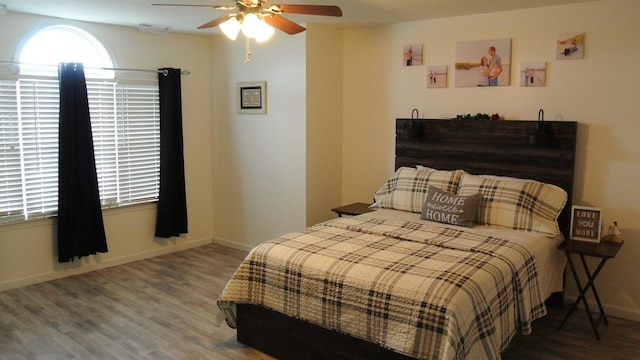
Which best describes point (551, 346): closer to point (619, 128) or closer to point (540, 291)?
point (540, 291)

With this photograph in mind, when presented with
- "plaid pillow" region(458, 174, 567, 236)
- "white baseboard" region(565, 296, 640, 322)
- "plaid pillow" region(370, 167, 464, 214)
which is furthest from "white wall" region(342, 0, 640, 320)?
"plaid pillow" region(370, 167, 464, 214)

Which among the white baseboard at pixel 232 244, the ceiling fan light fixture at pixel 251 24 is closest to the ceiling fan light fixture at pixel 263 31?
the ceiling fan light fixture at pixel 251 24

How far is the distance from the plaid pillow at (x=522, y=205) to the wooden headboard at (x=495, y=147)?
0.20 metres

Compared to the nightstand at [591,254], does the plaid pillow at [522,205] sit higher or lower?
higher

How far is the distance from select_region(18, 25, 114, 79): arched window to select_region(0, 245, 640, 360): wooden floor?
1.85m

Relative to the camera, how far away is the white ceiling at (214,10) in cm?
365

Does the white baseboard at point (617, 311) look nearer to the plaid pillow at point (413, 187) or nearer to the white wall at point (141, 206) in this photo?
the plaid pillow at point (413, 187)

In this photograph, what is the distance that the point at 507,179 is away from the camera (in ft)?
12.5

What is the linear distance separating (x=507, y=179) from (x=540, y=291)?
977 millimetres

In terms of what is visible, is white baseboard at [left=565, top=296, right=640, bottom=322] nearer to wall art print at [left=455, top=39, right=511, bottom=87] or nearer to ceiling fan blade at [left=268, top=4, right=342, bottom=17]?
Result: wall art print at [left=455, top=39, right=511, bottom=87]

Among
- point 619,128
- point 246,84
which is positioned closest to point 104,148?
point 246,84

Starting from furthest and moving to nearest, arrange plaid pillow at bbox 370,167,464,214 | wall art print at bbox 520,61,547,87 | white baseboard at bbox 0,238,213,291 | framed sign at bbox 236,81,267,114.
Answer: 1. framed sign at bbox 236,81,267,114
2. white baseboard at bbox 0,238,213,291
3. plaid pillow at bbox 370,167,464,214
4. wall art print at bbox 520,61,547,87

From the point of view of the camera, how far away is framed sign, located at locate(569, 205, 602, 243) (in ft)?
11.5

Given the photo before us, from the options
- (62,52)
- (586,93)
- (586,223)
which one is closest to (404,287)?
(586,223)
